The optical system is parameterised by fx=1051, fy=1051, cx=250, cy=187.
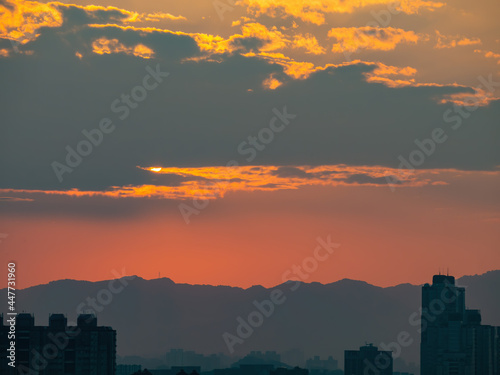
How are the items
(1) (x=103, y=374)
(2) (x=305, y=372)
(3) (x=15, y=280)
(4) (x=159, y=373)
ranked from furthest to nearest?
(4) (x=159, y=373) → (2) (x=305, y=372) → (1) (x=103, y=374) → (3) (x=15, y=280)

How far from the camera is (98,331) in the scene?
128 meters

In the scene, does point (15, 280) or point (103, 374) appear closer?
point (15, 280)

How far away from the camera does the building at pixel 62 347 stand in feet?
387

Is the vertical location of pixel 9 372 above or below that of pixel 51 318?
below

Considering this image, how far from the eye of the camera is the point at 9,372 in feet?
372

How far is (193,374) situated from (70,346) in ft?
72.2

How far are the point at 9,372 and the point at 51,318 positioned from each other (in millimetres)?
13658

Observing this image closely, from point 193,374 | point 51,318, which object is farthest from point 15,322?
point 193,374

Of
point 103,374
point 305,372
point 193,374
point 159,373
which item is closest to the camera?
point 193,374

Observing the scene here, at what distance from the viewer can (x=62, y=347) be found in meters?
122

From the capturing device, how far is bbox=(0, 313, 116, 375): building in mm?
118062

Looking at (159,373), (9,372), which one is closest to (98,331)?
(9,372)

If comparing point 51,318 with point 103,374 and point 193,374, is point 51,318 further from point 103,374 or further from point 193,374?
point 193,374

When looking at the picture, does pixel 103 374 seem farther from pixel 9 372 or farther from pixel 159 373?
pixel 159 373
